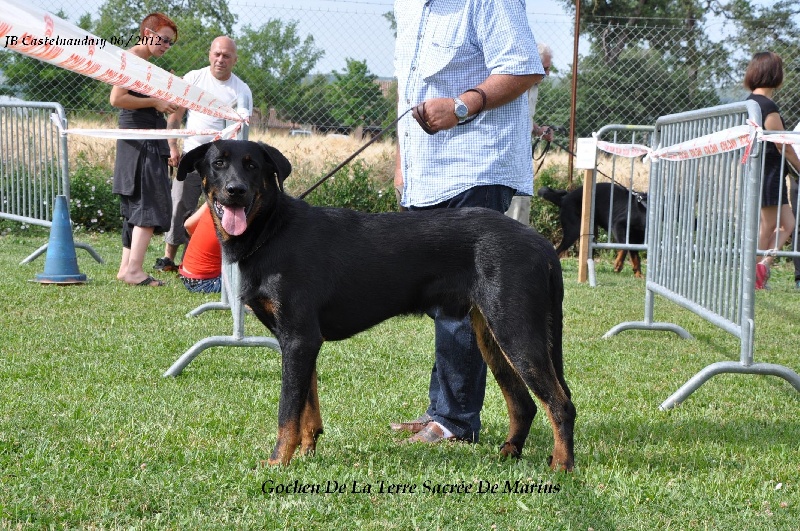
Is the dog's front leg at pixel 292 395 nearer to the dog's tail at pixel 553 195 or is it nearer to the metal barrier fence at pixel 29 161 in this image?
the metal barrier fence at pixel 29 161

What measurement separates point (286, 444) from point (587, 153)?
695cm

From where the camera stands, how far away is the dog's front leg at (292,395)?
10.9 ft

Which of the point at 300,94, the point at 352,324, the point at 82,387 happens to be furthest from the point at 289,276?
the point at 300,94

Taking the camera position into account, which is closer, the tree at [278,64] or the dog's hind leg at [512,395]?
the dog's hind leg at [512,395]

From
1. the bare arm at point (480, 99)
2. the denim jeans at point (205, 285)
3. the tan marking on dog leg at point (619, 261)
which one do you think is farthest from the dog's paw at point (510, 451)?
the tan marking on dog leg at point (619, 261)

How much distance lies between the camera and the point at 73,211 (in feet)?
40.8

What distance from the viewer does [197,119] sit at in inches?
336

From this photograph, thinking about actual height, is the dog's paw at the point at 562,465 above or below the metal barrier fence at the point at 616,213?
below

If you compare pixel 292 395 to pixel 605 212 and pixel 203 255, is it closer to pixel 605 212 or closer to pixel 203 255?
pixel 203 255

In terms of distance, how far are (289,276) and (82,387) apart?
1776 mm

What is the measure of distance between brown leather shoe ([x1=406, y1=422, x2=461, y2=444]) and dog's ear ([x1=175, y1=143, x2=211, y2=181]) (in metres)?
1.60

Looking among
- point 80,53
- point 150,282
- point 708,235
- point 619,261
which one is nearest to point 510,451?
point 708,235

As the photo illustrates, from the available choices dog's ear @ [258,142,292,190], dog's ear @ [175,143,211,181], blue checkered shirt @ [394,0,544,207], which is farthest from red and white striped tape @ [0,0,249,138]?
blue checkered shirt @ [394,0,544,207]

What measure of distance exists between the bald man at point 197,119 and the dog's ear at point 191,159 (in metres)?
4.46
